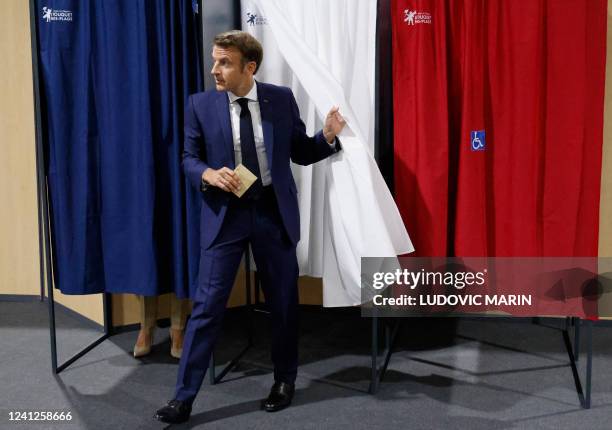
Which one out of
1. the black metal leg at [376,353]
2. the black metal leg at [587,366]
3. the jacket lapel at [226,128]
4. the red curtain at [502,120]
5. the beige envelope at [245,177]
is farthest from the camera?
the red curtain at [502,120]

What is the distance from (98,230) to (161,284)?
0.36 meters

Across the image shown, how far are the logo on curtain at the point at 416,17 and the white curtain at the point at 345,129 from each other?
167 millimetres

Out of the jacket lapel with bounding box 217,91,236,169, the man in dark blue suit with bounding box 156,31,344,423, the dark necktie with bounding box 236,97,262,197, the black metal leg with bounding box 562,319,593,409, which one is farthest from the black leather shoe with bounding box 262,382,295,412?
the black metal leg with bounding box 562,319,593,409

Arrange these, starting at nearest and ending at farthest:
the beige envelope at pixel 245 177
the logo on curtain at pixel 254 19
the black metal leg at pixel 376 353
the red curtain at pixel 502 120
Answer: the beige envelope at pixel 245 177, the black metal leg at pixel 376 353, the red curtain at pixel 502 120, the logo on curtain at pixel 254 19

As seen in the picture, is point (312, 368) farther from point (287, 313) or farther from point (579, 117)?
point (579, 117)

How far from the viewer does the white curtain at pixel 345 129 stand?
255 cm

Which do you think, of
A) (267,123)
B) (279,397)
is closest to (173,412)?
(279,397)

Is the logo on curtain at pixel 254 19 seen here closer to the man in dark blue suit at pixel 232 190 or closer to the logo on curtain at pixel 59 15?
the man in dark blue suit at pixel 232 190

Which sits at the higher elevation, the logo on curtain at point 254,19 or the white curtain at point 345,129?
the logo on curtain at point 254,19

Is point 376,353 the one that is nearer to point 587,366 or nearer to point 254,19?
point 587,366

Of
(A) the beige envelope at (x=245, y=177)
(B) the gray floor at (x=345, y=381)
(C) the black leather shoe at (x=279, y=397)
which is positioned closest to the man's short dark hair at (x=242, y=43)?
(A) the beige envelope at (x=245, y=177)

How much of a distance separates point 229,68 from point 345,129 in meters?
0.51

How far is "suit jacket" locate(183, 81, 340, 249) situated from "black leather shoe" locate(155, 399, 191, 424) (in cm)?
57

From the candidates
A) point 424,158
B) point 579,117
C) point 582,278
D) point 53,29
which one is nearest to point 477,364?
point 582,278
